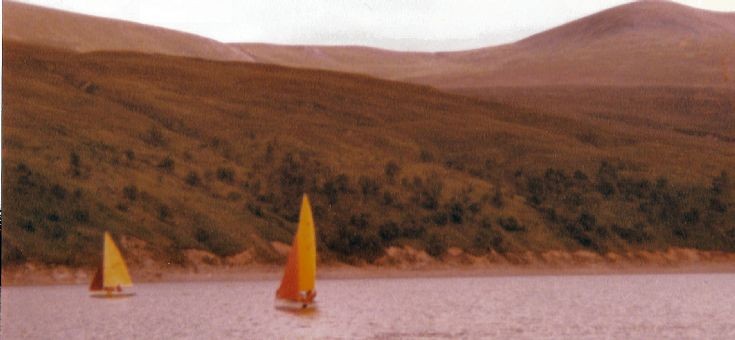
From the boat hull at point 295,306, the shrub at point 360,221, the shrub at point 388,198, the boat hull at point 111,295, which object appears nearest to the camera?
the boat hull at point 295,306

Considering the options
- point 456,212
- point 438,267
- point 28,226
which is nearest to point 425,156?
point 456,212

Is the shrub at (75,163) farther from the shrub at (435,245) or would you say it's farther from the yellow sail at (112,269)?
the yellow sail at (112,269)

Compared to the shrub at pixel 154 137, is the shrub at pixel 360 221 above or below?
below

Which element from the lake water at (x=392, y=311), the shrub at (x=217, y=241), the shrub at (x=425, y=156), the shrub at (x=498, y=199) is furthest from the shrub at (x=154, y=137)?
the lake water at (x=392, y=311)

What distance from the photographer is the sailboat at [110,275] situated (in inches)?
3344

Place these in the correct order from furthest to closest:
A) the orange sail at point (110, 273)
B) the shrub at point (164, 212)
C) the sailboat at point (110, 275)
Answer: the shrub at point (164, 212)
the sailboat at point (110, 275)
the orange sail at point (110, 273)

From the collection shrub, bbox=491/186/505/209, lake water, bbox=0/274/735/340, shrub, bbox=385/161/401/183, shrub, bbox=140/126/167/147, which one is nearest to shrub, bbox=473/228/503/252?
shrub, bbox=491/186/505/209

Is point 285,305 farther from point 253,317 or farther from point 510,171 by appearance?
point 510,171

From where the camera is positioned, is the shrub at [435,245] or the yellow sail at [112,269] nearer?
the yellow sail at [112,269]

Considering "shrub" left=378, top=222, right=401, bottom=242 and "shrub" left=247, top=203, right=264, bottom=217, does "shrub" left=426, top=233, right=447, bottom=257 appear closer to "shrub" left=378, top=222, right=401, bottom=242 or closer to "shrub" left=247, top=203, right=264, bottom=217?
"shrub" left=378, top=222, right=401, bottom=242

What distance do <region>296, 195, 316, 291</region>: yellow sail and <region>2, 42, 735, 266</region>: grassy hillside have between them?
107 ft

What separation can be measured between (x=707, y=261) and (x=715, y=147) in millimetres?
61478

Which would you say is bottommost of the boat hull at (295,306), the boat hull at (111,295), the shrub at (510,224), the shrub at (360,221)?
the shrub at (510,224)

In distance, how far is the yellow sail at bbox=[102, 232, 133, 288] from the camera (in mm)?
84688
